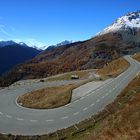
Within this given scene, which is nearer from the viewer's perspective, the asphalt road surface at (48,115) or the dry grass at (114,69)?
the asphalt road surface at (48,115)

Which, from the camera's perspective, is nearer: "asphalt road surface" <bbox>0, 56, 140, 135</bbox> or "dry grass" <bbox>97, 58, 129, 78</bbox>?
"asphalt road surface" <bbox>0, 56, 140, 135</bbox>

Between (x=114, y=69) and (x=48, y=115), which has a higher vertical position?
(x=48, y=115)

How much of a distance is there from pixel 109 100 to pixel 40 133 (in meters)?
14.9

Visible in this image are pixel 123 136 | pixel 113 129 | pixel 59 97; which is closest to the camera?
pixel 123 136

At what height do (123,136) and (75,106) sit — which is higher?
(123,136)

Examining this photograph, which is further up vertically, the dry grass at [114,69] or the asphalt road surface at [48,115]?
→ the asphalt road surface at [48,115]

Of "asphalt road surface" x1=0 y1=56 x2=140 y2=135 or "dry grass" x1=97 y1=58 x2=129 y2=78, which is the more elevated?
"asphalt road surface" x1=0 y1=56 x2=140 y2=135

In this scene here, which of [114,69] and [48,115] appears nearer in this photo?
[48,115]

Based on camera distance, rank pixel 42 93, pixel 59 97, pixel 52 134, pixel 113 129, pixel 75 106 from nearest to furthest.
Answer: pixel 113 129, pixel 52 134, pixel 75 106, pixel 59 97, pixel 42 93

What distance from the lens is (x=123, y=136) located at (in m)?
18.7

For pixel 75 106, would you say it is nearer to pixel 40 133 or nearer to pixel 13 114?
pixel 13 114

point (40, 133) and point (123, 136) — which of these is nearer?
point (123, 136)

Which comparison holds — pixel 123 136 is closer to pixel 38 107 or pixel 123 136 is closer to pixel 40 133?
pixel 40 133

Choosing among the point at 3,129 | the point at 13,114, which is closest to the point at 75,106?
the point at 13,114
